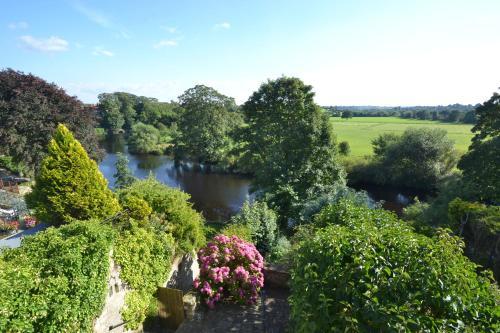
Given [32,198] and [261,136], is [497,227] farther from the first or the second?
[261,136]

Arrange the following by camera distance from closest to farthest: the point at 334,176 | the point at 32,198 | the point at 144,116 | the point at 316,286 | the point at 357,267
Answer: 1. the point at 357,267
2. the point at 316,286
3. the point at 32,198
4. the point at 334,176
5. the point at 144,116

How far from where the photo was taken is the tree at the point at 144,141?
160 feet

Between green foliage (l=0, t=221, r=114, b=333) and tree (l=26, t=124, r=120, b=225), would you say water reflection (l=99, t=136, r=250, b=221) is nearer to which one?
tree (l=26, t=124, r=120, b=225)

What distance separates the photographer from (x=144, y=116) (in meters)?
68.2

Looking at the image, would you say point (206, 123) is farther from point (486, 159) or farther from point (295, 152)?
point (486, 159)

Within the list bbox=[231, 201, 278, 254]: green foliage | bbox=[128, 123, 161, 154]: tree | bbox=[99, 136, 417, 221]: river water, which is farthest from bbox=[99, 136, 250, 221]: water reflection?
bbox=[231, 201, 278, 254]: green foliage

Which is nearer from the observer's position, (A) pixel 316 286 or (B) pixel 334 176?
(A) pixel 316 286

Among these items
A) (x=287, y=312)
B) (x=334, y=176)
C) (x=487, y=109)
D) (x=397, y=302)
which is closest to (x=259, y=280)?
(x=287, y=312)

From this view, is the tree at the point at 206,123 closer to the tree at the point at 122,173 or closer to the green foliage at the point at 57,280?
the tree at the point at 122,173

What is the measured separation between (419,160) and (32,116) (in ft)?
100

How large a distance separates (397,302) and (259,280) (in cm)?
525

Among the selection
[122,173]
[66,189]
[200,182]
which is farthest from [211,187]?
[66,189]

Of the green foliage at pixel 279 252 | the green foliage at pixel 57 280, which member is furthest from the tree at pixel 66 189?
the green foliage at pixel 279 252

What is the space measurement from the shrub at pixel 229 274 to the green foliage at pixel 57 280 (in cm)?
264
